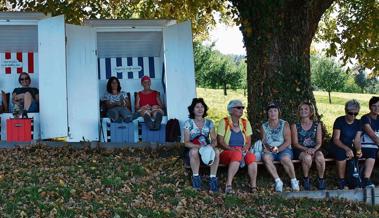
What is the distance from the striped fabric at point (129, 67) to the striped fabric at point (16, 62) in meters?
1.38

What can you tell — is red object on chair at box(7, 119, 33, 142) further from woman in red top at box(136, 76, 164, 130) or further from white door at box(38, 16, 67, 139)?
woman in red top at box(136, 76, 164, 130)

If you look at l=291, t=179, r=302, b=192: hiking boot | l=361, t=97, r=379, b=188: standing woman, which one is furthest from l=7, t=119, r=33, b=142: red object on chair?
l=361, t=97, r=379, b=188: standing woman

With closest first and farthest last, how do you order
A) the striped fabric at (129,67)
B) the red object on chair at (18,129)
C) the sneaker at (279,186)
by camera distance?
the sneaker at (279,186)
the red object on chair at (18,129)
the striped fabric at (129,67)

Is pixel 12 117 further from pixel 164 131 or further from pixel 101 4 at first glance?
pixel 101 4

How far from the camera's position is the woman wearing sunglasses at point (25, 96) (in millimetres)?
11578

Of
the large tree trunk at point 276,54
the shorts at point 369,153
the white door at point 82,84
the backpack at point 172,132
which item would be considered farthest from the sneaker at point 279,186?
the white door at point 82,84

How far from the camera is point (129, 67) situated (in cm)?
1341

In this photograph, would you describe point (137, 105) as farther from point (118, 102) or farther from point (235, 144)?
point (235, 144)

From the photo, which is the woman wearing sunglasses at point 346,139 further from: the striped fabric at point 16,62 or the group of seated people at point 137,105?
the striped fabric at point 16,62

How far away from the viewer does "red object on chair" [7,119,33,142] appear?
36.3 ft

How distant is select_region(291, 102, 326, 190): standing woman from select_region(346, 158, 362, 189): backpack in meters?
0.38

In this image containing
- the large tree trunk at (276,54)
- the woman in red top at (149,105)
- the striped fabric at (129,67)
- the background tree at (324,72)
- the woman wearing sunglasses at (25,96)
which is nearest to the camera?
the large tree trunk at (276,54)

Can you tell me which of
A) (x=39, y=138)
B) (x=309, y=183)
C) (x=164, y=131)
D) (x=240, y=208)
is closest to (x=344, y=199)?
(x=309, y=183)

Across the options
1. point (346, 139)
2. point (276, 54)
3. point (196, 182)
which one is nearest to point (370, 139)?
point (346, 139)
